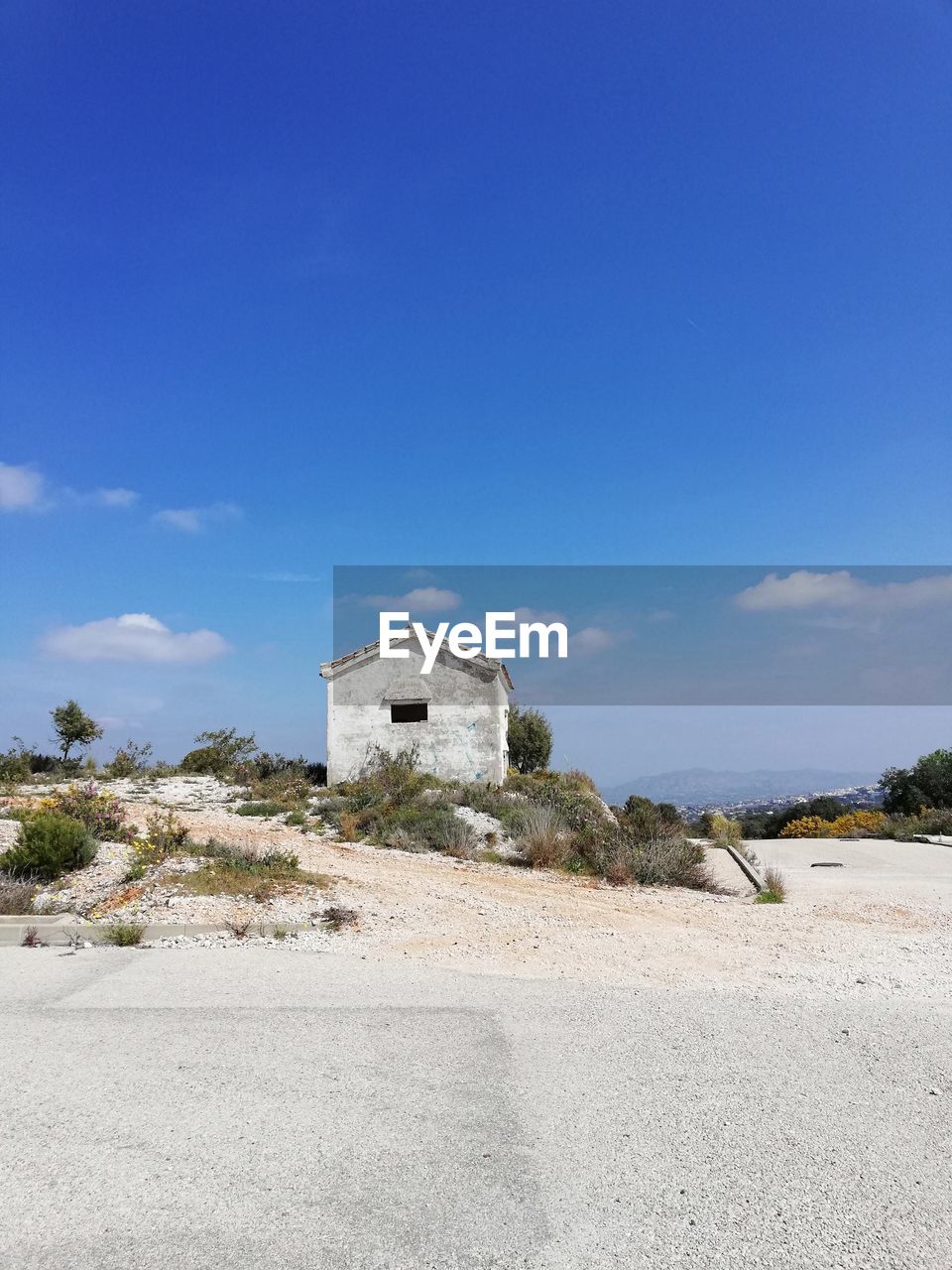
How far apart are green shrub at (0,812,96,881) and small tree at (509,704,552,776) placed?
88.2 ft

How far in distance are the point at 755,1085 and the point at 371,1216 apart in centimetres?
254

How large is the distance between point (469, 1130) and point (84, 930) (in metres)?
5.92

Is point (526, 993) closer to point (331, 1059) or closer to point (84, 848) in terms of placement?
point (331, 1059)

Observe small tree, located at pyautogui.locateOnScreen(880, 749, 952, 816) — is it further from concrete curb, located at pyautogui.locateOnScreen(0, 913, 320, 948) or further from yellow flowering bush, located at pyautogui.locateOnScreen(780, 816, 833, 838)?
concrete curb, located at pyautogui.locateOnScreen(0, 913, 320, 948)

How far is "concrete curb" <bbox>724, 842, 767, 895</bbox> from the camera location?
42.7 feet

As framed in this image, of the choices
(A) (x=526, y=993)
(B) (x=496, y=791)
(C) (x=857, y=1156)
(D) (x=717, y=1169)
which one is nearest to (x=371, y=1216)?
(D) (x=717, y=1169)

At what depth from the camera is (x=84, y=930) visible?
8281 millimetres

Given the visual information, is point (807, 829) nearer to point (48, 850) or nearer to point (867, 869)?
point (867, 869)

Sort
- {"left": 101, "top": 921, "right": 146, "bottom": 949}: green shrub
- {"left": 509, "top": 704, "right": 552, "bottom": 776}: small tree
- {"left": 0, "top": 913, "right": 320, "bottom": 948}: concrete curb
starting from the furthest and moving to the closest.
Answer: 1. {"left": 509, "top": 704, "right": 552, "bottom": 776}: small tree
2. {"left": 0, "top": 913, "right": 320, "bottom": 948}: concrete curb
3. {"left": 101, "top": 921, "right": 146, "bottom": 949}: green shrub

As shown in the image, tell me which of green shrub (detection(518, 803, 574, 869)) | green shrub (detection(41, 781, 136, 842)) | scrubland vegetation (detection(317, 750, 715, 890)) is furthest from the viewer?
green shrub (detection(518, 803, 574, 869))

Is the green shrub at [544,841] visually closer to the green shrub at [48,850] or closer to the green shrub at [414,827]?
the green shrub at [414,827]

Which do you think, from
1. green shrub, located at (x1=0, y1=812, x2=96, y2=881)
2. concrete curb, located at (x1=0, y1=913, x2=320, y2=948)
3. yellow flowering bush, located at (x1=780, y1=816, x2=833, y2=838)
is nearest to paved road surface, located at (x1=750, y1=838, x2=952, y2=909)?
yellow flowering bush, located at (x1=780, y1=816, x2=833, y2=838)

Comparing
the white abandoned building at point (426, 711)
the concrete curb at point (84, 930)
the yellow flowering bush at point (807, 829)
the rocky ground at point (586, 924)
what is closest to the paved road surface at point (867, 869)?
the rocky ground at point (586, 924)

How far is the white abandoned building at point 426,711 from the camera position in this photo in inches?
950
